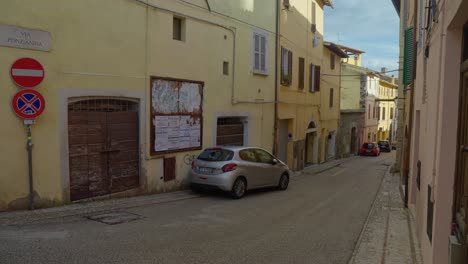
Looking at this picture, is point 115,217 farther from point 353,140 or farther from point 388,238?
point 353,140

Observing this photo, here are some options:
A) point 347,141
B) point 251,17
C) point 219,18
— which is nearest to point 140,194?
point 219,18

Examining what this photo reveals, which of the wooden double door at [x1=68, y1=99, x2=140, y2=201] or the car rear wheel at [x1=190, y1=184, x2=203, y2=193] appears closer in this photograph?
the wooden double door at [x1=68, y1=99, x2=140, y2=201]

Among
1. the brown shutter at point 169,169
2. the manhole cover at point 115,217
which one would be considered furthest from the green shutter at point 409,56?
the manhole cover at point 115,217

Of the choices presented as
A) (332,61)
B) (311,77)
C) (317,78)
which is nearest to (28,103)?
(311,77)

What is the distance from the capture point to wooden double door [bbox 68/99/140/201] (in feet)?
32.2

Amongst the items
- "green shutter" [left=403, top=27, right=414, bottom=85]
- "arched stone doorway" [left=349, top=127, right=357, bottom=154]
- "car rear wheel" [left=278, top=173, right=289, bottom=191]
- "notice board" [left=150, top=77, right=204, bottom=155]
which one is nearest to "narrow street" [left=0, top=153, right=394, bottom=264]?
"notice board" [left=150, top=77, right=204, bottom=155]

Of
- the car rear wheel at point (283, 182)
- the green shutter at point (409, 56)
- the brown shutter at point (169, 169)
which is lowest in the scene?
the car rear wheel at point (283, 182)

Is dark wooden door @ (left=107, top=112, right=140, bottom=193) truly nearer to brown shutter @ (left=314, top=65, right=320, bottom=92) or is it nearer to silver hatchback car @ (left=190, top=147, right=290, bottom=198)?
silver hatchback car @ (left=190, top=147, right=290, bottom=198)

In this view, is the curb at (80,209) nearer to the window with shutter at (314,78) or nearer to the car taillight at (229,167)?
the car taillight at (229,167)

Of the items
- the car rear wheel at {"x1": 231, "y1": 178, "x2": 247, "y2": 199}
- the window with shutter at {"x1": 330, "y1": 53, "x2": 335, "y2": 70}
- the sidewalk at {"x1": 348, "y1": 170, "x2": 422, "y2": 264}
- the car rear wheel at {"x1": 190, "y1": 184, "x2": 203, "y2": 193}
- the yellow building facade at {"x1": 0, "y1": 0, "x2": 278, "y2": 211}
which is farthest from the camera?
the window with shutter at {"x1": 330, "y1": 53, "x2": 335, "y2": 70}

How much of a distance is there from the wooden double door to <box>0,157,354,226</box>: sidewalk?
1.45 ft

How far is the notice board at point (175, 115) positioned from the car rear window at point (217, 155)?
40.2 inches

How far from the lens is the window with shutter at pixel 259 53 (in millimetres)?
17312

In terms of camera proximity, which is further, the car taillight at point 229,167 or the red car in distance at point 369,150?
the red car in distance at point 369,150
